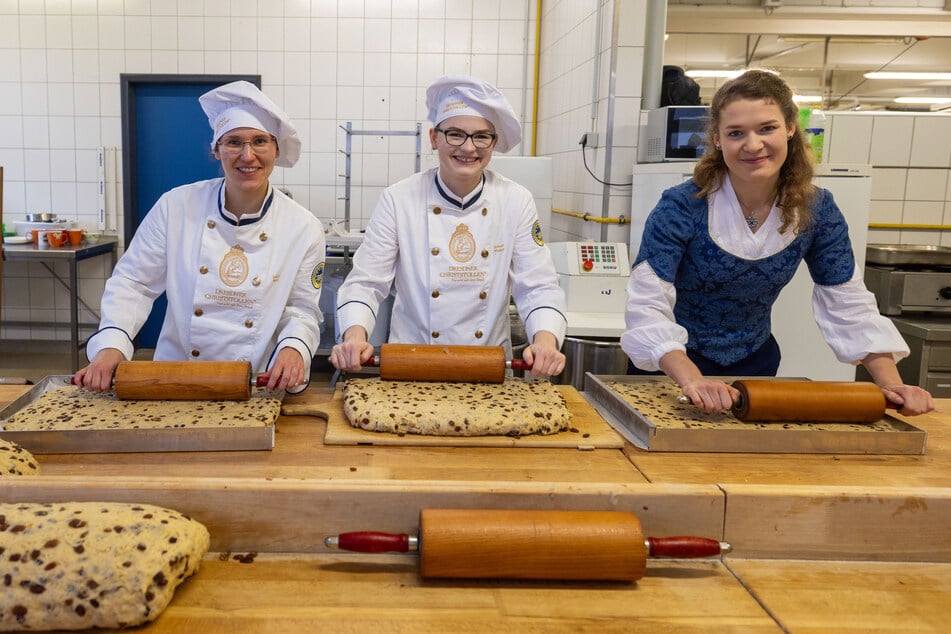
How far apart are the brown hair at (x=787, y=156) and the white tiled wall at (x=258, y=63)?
388cm

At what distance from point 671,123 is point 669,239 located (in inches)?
67.0

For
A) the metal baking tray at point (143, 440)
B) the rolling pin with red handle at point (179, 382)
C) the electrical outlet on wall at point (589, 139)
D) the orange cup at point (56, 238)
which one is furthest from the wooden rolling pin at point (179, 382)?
the orange cup at point (56, 238)

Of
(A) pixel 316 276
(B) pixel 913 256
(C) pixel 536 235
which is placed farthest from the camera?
(B) pixel 913 256

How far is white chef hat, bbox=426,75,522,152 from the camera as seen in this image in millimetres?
1818

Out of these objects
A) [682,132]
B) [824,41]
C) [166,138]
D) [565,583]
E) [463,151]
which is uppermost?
[824,41]

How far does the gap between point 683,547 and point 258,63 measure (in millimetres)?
5180

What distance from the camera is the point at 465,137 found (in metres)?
1.85

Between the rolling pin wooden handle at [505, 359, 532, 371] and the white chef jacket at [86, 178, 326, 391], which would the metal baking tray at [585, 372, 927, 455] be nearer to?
the rolling pin wooden handle at [505, 359, 532, 371]

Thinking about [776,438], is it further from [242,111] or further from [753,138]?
→ [242,111]

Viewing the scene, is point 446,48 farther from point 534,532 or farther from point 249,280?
point 534,532

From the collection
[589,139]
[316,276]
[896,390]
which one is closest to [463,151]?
[316,276]

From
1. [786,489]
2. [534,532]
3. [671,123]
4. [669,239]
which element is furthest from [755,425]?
[671,123]

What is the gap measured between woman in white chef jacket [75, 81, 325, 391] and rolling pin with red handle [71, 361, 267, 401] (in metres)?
0.34

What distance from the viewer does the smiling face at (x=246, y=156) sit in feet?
5.71
